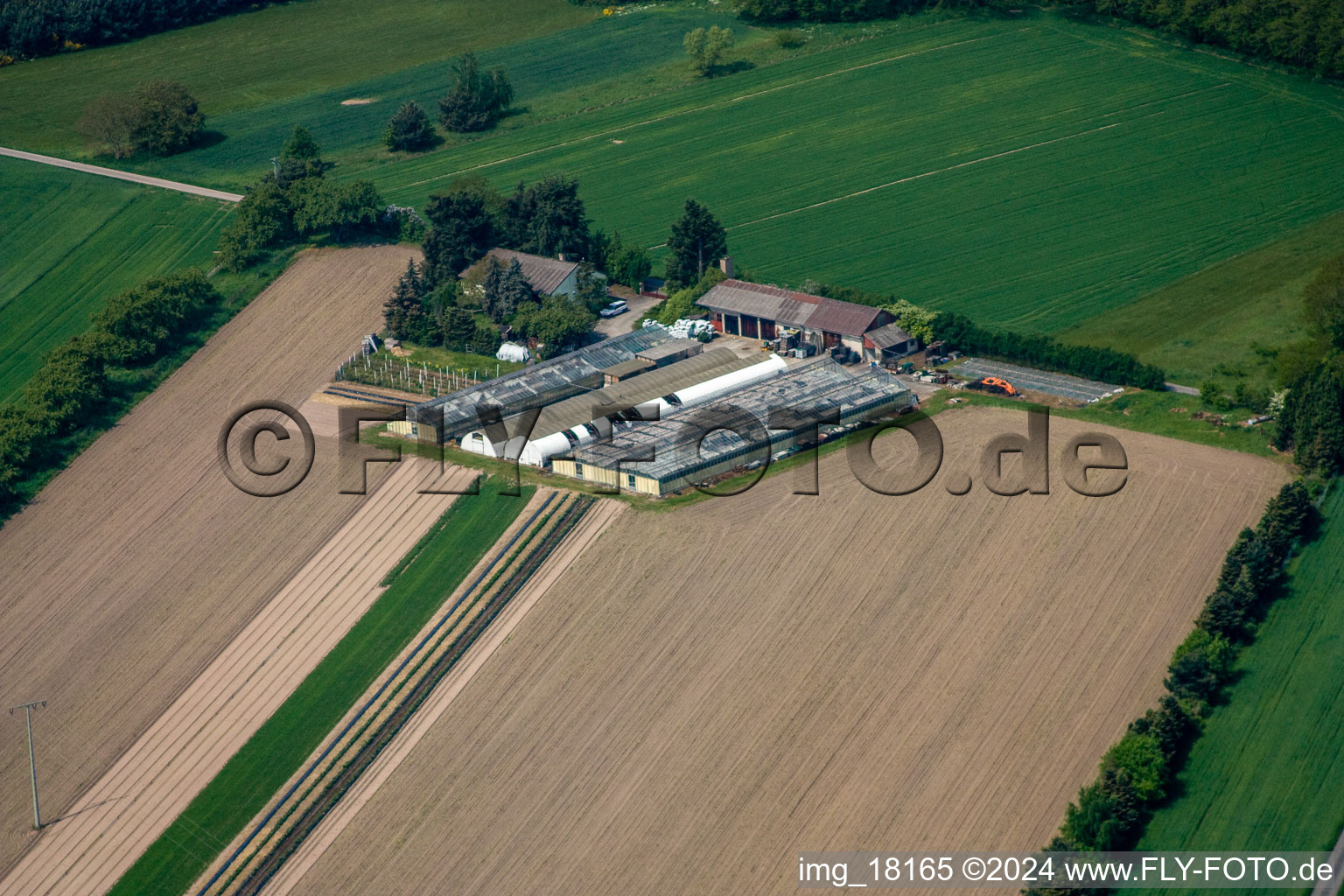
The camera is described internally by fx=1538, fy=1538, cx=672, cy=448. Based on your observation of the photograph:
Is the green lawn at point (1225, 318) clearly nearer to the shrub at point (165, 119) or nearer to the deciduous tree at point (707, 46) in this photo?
the deciduous tree at point (707, 46)

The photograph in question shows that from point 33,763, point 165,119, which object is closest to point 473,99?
point 165,119

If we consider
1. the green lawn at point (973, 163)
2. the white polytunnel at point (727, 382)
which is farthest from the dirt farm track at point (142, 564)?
the green lawn at point (973, 163)

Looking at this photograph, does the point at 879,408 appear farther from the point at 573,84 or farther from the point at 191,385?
the point at 573,84

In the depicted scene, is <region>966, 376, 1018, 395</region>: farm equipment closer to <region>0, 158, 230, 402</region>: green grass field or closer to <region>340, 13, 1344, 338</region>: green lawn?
<region>340, 13, 1344, 338</region>: green lawn

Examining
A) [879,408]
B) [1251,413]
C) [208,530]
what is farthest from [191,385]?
[1251,413]

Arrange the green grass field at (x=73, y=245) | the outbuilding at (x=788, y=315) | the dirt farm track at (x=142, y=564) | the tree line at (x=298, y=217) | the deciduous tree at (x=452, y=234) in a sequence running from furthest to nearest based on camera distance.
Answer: the tree line at (x=298, y=217) < the green grass field at (x=73, y=245) < the deciduous tree at (x=452, y=234) < the outbuilding at (x=788, y=315) < the dirt farm track at (x=142, y=564)

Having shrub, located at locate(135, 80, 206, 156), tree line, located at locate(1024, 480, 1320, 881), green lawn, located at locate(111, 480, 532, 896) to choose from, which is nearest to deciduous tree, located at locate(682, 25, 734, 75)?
shrub, located at locate(135, 80, 206, 156)
